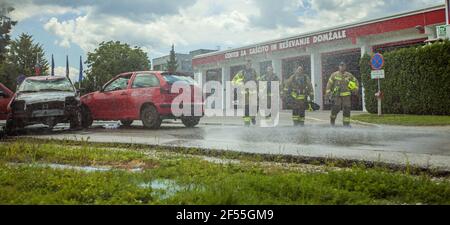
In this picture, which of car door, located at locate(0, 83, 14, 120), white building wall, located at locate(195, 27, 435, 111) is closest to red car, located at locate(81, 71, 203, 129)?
car door, located at locate(0, 83, 14, 120)

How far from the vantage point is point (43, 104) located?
36.9 feet

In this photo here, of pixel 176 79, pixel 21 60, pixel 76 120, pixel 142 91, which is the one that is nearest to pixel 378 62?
pixel 176 79

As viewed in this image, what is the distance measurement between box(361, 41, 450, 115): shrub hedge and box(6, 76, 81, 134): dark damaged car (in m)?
12.0

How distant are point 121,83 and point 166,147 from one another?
16.5 ft

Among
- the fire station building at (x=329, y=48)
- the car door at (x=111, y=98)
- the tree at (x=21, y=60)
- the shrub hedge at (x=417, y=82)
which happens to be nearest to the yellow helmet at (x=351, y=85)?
the shrub hedge at (x=417, y=82)

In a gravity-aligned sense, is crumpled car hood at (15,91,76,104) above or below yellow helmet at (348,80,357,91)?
below

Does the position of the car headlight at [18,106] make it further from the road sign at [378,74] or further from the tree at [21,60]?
the road sign at [378,74]

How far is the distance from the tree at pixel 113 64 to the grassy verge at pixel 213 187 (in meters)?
6.39

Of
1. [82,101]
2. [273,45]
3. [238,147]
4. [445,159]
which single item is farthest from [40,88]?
[273,45]

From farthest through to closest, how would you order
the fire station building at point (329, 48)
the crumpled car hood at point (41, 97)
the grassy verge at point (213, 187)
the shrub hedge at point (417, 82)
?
the fire station building at point (329, 48) → the shrub hedge at point (417, 82) → the crumpled car hood at point (41, 97) → the grassy verge at point (213, 187)

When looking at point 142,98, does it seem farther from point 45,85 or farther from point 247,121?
point 247,121

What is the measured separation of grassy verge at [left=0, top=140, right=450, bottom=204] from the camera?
142 inches

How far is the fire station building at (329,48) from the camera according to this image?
65.6 ft

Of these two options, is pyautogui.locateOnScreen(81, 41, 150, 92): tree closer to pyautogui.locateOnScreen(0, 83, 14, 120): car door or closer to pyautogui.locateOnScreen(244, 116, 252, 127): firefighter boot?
pyautogui.locateOnScreen(0, 83, 14, 120): car door
